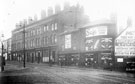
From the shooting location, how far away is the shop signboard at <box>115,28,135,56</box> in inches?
968

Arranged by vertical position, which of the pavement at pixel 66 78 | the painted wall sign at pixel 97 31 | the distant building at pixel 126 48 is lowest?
the pavement at pixel 66 78

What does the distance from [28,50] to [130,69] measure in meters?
47.2

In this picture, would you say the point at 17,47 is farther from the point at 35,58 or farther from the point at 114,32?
the point at 114,32

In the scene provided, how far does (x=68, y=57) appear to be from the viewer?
161 feet

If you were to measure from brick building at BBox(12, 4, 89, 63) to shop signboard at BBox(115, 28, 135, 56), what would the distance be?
2266 centimetres

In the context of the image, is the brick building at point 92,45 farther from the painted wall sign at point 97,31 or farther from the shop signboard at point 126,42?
the shop signboard at point 126,42

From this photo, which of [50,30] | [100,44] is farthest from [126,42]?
[50,30]

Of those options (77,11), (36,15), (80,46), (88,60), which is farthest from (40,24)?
(88,60)

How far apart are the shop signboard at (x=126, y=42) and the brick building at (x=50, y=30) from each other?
22.7m

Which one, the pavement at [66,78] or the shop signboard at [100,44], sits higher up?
the shop signboard at [100,44]

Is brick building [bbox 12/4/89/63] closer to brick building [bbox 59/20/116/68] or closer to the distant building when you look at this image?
brick building [bbox 59/20/116/68]

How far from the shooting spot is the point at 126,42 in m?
25.2

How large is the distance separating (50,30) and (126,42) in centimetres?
3586

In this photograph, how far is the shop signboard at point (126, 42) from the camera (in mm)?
24595
